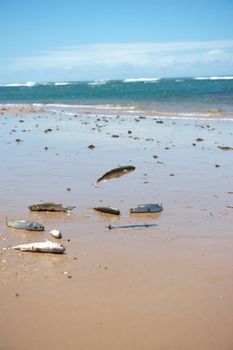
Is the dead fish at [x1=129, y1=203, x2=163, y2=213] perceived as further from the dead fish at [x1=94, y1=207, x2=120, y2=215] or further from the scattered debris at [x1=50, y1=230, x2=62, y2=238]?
the scattered debris at [x1=50, y1=230, x2=62, y2=238]

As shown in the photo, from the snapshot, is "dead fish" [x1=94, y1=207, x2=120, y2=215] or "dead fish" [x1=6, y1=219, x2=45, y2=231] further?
"dead fish" [x1=94, y1=207, x2=120, y2=215]

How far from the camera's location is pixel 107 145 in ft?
55.8

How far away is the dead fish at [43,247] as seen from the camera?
6590mm

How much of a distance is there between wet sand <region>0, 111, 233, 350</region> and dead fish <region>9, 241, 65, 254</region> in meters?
0.10

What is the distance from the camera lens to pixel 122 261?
20.8 feet

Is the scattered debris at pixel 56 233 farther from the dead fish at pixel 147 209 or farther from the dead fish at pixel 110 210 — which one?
the dead fish at pixel 147 209

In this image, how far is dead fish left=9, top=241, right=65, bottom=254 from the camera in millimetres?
6590

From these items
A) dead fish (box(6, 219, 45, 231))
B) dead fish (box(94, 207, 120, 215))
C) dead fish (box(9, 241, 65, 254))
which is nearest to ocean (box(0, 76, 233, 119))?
dead fish (box(94, 207, 120, 215))

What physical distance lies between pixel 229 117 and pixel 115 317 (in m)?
25.0

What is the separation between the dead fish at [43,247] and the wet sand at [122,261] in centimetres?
10

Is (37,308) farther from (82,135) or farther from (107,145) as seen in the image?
(82,135)

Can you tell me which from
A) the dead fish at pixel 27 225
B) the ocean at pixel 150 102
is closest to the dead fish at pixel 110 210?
the dead fish at pixel 27 225

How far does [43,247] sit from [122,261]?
47.9 inches

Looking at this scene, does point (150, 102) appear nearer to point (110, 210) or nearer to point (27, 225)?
point (110, 210)
